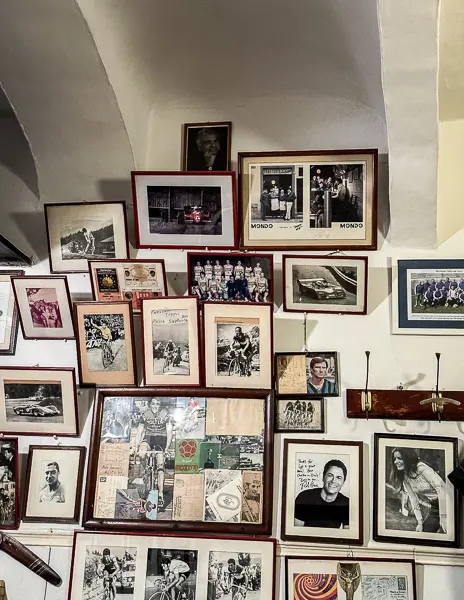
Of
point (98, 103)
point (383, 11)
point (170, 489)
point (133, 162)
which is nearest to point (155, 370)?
point (170, 489)

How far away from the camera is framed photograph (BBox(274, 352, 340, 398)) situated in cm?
266

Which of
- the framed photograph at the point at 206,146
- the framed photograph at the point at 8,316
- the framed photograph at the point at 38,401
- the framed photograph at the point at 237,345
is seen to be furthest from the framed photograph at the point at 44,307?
the framed photograph at the point at 206,146

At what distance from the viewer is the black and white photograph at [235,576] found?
2.50 metres

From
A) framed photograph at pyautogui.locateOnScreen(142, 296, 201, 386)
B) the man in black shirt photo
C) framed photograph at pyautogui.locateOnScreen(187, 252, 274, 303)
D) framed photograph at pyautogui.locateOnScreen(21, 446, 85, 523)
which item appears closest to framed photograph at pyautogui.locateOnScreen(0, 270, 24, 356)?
framed photograph at pyautogui.locateOnScreen(21, 446, 85, 523)

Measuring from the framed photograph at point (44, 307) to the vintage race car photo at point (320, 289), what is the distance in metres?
1.00

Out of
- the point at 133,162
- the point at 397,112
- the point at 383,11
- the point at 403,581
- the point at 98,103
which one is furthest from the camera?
the point at 133,162

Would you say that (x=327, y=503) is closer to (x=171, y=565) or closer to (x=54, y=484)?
(x=171, y=565)

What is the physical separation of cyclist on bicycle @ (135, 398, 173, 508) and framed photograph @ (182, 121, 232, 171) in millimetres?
1058

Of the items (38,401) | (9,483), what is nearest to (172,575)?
(9,483)

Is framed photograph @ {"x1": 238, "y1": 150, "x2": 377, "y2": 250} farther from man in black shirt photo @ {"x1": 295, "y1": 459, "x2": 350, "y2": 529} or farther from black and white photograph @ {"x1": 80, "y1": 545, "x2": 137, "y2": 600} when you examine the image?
black and white photograph @ {"x1": 80, "y1": 545, "x2": 137, "y2": 600}

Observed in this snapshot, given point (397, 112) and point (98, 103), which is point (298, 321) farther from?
point (98, 103)

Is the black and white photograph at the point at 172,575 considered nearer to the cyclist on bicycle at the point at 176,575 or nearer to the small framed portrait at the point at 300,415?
the cyclist on bicycle at the point at 176,575

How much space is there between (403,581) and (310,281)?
1205 millimetres

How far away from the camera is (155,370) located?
2723mm
